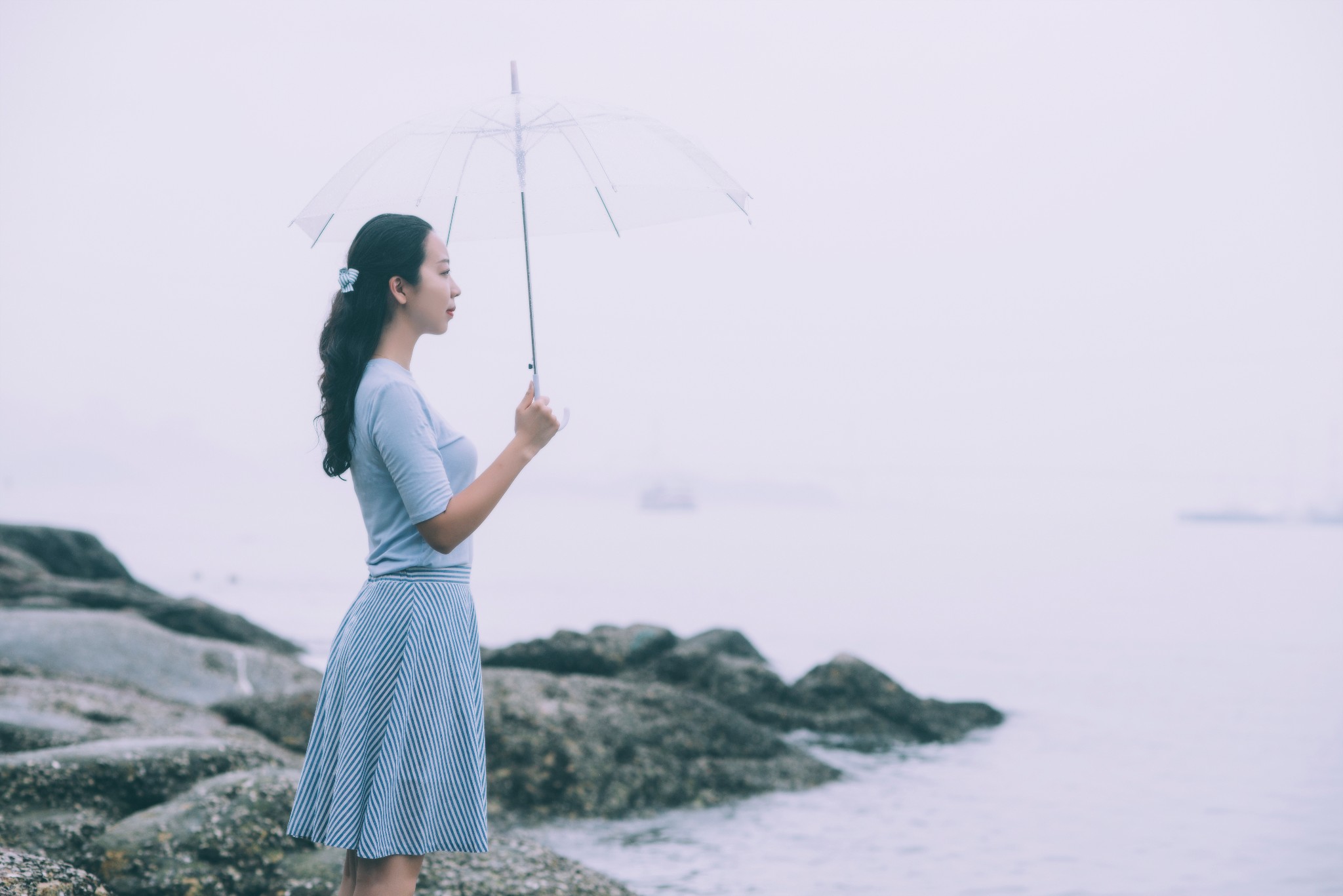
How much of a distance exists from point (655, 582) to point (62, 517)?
5675 cm

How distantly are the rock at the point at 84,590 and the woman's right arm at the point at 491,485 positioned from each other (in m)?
12.5

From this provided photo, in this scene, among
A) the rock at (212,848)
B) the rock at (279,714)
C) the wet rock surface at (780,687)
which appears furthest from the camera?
the wet rock surface at (780,687)

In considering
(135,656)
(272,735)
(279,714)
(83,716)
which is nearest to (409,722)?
(83,716)

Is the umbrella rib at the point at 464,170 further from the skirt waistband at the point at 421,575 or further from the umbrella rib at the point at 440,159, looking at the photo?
the skirt waistband at the point at 421,575

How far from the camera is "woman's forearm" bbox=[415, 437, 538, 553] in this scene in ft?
9.71

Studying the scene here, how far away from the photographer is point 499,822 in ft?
28.8

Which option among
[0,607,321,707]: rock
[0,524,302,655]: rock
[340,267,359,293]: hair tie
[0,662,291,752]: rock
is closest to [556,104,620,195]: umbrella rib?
[340,267,359,293]: hair tie

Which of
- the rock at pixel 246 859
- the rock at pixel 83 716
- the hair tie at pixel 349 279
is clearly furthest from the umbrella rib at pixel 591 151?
the rock at pixel 83 716

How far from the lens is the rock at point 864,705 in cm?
1304

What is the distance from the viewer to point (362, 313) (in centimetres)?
321

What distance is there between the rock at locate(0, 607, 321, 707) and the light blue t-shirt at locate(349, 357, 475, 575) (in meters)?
7.94

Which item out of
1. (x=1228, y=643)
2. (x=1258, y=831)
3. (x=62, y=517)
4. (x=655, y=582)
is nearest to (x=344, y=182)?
(x=1258, y=831)

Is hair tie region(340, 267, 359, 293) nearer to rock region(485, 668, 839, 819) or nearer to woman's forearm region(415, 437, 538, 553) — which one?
woman's forearm region(415, 437, 538, 553)

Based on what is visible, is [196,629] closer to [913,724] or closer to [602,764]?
[602,764]
